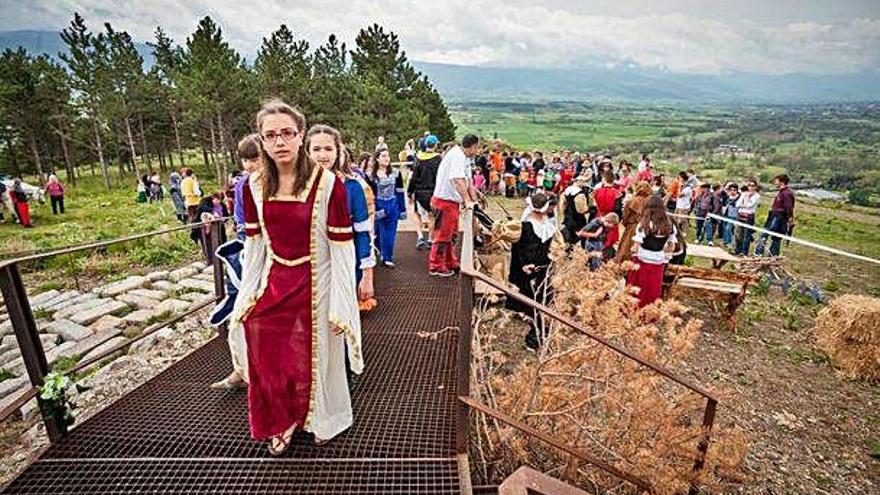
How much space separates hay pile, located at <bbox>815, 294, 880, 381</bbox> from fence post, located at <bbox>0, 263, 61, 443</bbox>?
822cm

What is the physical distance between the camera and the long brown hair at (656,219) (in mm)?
5992

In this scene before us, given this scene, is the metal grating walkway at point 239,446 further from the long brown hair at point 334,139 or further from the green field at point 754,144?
the green field at point 754,144

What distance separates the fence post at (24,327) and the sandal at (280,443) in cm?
136

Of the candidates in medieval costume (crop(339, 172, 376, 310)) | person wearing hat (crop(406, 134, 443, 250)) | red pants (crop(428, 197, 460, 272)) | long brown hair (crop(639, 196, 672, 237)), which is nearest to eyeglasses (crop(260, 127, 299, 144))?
medieval costume (crop(339, 172, 376, 310))

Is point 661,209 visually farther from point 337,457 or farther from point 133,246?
point 133,246

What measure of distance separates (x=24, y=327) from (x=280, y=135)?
187 centimetres

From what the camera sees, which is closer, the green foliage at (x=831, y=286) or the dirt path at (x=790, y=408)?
the dirt path at (x=790, y=408)

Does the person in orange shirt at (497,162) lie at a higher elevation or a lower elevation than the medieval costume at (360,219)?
lower

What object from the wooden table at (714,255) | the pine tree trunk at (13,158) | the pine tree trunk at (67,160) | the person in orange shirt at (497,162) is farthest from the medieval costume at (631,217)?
the pine tree trunk at (13,158)

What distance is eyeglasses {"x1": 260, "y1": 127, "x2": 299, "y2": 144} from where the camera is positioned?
8.37 ft

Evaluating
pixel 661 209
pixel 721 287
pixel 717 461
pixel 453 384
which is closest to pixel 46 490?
pixel 453 384

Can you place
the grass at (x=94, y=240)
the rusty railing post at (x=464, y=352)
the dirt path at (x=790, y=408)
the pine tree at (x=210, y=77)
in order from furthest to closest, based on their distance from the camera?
the pine tree at (x=210, y=77) → the grass at (x=94, y=240) → the dirt path at (x=790, y=408) → the rusty railing post at (x=464, y=352)

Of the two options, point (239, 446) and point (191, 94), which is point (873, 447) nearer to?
point (239, 446)

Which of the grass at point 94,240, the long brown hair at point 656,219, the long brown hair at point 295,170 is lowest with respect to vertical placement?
the grass at point 94,240
